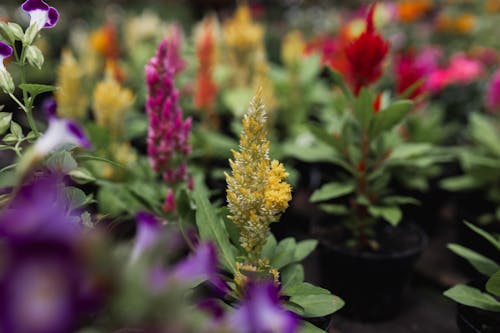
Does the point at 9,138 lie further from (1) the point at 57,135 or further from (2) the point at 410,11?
(2) the point at 410,11

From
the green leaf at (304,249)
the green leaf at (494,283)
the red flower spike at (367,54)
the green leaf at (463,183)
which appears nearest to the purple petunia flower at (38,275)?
the green leaf at (304,249)

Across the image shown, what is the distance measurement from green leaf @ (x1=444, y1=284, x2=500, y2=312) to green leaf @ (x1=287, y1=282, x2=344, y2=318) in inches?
14.0

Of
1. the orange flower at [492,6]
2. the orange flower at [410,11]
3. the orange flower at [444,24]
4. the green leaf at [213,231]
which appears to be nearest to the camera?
the green leaf at [213,231]

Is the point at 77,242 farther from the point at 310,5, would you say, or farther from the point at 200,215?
the point at 310,5

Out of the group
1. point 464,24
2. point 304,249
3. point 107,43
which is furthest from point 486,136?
point 464,24

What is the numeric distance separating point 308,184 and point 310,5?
7.20 metres

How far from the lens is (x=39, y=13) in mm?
979

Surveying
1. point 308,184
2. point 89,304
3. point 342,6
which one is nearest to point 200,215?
point 89,304

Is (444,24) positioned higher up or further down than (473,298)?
higher up

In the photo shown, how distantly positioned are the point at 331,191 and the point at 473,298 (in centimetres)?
52

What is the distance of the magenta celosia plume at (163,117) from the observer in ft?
4.43

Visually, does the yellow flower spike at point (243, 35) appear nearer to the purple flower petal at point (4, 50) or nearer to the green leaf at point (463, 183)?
the green leaf at point (463, 183)

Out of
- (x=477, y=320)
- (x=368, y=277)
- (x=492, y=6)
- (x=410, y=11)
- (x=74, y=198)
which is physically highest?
(x=492, y=6)

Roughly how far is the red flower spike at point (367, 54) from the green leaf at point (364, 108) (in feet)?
0.29
